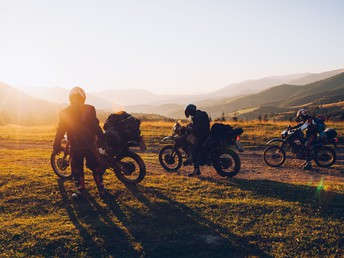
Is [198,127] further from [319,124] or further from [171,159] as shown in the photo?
[319,124]

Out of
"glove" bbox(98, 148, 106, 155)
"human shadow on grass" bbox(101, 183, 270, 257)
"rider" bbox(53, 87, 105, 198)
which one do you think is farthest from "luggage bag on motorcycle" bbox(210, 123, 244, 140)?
"rider" bbox(53, 87, 105, 198)

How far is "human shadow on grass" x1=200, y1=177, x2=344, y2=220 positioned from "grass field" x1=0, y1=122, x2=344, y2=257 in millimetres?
24

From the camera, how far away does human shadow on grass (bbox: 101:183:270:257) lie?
5535 millimetres

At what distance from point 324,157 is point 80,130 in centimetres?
969

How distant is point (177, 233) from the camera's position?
6.13m

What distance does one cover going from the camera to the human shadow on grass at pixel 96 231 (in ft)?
18.2

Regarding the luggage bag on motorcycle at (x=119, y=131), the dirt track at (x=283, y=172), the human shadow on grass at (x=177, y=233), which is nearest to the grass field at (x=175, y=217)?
the human shadow on grass at (x=177, y=233)

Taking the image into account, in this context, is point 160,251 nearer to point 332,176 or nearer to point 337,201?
point 337,201

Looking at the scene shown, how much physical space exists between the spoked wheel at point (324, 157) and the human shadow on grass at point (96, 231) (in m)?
9.01

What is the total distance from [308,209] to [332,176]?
14.7ft

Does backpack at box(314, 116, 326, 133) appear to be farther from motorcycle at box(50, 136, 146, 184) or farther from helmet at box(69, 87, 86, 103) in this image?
helmet at box(69, 87, 86, 103)

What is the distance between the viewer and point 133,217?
272 inches

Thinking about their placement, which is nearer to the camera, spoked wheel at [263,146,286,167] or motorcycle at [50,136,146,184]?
motorcycle at [50,136,146,184]

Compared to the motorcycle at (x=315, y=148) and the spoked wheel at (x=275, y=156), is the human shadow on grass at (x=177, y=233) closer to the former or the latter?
the spoked wheel at (x=275, y=156)
